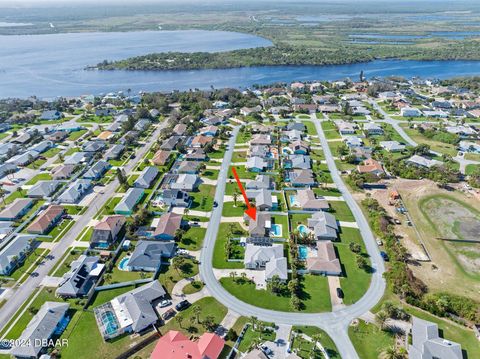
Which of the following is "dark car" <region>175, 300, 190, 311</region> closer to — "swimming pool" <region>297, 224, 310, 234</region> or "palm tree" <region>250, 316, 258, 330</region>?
"palm tree" <region>250, 316, 258, 330</region>

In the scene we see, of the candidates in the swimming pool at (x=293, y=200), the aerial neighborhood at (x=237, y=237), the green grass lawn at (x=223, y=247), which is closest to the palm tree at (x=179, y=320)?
the aerial neighborhood at (x=237, y=237)

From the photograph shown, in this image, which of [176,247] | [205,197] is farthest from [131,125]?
[176,247]

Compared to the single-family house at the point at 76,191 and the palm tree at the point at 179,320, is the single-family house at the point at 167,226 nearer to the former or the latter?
the palm tree at the point at 179,320

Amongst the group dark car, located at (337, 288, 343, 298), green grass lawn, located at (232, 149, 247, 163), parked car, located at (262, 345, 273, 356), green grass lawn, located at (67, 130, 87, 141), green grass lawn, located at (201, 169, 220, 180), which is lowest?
dark car, located at (337, 288, 343, 298)

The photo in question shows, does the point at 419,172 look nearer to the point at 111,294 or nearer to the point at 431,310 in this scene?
the point at 431,310

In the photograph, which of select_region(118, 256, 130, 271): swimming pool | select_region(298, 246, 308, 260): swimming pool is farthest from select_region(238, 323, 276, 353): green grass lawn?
select_region(118, 256, 130, 271): swimming pool

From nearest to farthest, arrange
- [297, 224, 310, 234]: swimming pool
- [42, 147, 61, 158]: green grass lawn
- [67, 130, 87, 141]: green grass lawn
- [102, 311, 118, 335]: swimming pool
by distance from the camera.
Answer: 1. [102, 311, 118, 335]: swimming pool
2. [297, 224, 310, 234]: swimming pool
3. [42, 147, 61, 158]: green grass lawn
4. [67, 130, 87, 141]: green grass lawn

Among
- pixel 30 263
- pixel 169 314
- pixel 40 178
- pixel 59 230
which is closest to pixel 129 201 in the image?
pixel 59 230

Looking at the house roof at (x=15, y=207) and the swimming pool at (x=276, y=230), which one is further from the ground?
the house roof at (x=15, y=207)
